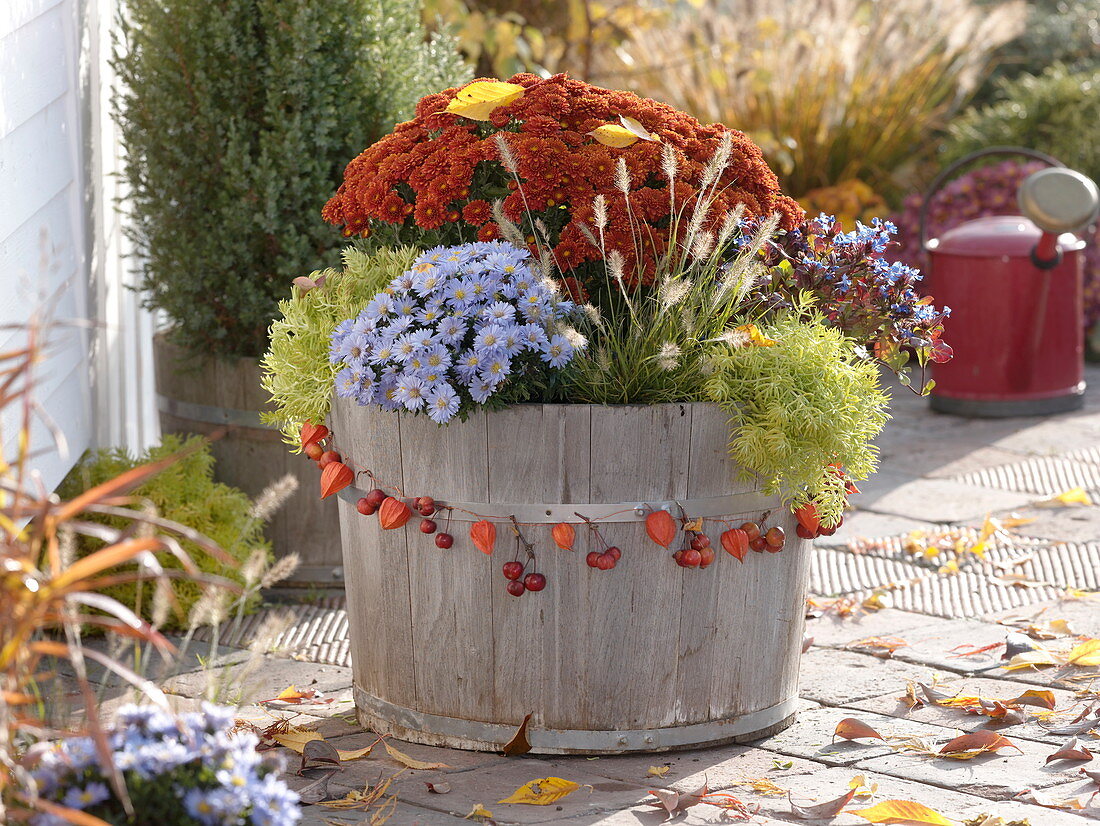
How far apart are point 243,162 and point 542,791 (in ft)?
6.50

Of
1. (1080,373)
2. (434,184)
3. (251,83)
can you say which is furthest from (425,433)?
(1080,373)

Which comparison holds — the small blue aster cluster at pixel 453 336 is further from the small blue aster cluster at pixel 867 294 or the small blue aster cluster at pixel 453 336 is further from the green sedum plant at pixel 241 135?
the green sedum plant at pixel 241 135

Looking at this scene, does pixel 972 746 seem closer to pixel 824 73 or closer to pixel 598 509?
pixel 598 509

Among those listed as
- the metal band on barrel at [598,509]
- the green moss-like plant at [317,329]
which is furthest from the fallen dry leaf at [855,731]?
the green moss-like plant at [317,329]

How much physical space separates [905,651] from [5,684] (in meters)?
2.27

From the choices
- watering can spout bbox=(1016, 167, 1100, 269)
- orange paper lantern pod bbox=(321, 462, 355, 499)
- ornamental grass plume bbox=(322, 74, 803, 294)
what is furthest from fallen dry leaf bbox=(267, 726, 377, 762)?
watering can spout bbox=(1016, 167, 1100, 269)

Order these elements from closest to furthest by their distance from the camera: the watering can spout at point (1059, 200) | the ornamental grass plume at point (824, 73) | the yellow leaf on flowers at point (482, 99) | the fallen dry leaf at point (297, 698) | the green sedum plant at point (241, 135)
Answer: the yellow leaf on flowers at point (482, 99) < the fallen dry leaf at point (297, 698) < the green sedum plant at point (241, 135) < the watering can spout at point (1059, 200) < the ornamental grass plume at point (824, 73)

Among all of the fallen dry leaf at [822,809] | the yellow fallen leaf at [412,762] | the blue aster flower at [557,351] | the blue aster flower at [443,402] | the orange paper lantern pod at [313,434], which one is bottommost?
the fallen dry leaf at [822,809]

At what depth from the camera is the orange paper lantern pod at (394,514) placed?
8.38 ft

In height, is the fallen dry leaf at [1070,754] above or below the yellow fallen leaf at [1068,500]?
below

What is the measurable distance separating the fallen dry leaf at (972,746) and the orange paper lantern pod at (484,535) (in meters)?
0.97

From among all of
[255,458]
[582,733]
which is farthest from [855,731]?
[255,458]

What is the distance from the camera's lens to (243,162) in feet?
11.8

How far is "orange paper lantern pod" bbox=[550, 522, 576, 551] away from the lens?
2.46 m
